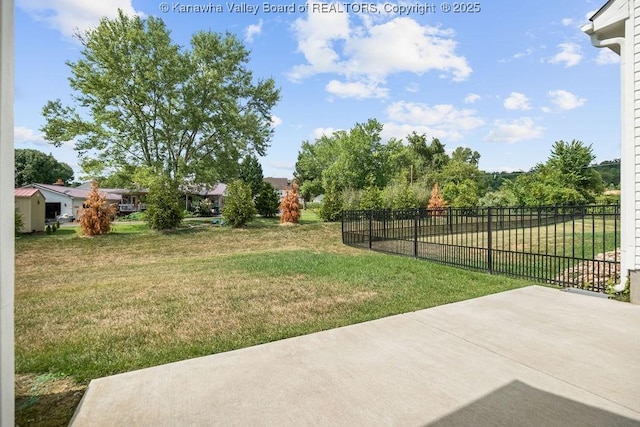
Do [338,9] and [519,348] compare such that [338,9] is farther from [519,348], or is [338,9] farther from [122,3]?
[122,3]

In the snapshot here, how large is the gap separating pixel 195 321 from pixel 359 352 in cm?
219

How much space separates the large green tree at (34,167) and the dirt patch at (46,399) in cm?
4386

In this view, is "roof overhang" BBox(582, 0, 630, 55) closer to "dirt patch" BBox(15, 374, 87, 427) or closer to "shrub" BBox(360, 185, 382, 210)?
"dirt patch" BBox(15, 374, 87, 427)

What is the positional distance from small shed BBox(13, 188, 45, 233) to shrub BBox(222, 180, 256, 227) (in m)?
8.03

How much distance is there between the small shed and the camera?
1321cm

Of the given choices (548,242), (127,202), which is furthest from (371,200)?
(127,202)

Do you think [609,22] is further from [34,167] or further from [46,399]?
[34,167]

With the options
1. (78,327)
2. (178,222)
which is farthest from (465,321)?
(178,222)

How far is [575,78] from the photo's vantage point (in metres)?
9.09

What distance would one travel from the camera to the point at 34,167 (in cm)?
3694

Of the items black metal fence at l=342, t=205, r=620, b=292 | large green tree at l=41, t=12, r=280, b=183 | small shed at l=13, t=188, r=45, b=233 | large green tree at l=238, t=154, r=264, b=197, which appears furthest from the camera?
large green tree at l=238, t=154, r=264, b=197

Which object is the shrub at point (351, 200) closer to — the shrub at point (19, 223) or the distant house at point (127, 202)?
the shrub at point (19, 223)

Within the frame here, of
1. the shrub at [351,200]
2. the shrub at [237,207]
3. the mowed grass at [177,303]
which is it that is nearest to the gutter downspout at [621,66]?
the mowed grass at [177,303]

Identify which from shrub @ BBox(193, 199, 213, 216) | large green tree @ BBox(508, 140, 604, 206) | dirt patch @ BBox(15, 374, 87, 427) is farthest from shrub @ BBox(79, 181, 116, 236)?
large green tree @ BBox(508, 140, 604, 206)
